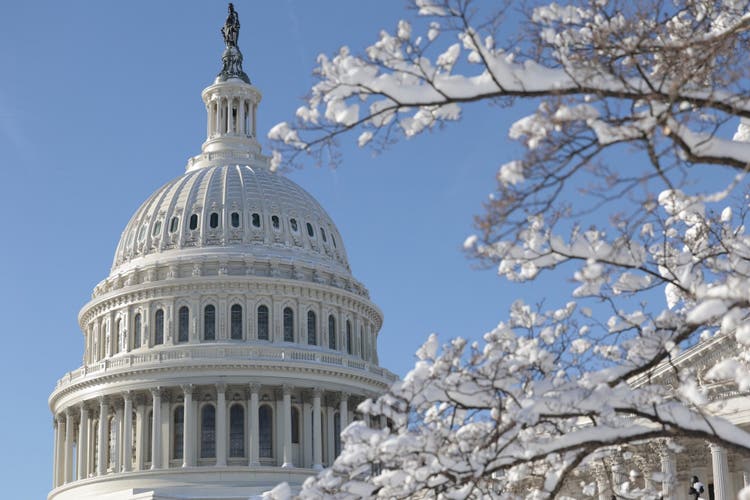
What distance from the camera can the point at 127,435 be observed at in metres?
100

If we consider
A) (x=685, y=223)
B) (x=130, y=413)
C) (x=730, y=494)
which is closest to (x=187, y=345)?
(x=130, y=413)

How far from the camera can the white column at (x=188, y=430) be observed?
322 feet

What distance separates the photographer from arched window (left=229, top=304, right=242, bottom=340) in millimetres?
103188

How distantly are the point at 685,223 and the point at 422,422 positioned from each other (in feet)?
18.4

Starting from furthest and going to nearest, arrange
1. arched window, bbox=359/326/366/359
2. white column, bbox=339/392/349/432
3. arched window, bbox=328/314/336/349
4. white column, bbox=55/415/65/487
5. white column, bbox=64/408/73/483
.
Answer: arched window, bbox=359/326/366/359
white column, bbox=55/415/65/487
arched window, bbox=328/314/336/349
white column, bbox=64/408/73/483
white column, bbox=339/392/349/432

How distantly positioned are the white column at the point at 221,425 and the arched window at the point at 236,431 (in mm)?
1374

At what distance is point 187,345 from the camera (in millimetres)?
101000

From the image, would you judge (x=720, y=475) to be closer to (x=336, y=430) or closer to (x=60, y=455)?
(x=336, y=430)

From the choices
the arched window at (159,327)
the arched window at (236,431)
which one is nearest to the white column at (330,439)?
the arched window at (236,431)

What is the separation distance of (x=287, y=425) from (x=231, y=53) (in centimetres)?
3863

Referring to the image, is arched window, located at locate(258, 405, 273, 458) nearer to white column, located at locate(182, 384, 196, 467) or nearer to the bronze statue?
white column, located at locate(182, 384, 196, 467)

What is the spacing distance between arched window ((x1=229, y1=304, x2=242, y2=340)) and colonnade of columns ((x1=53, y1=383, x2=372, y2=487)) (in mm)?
4200

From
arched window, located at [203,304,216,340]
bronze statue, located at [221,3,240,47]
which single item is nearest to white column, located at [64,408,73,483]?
arched window, located at [203,304,216,340]

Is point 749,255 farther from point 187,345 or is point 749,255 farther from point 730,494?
point 187,345
